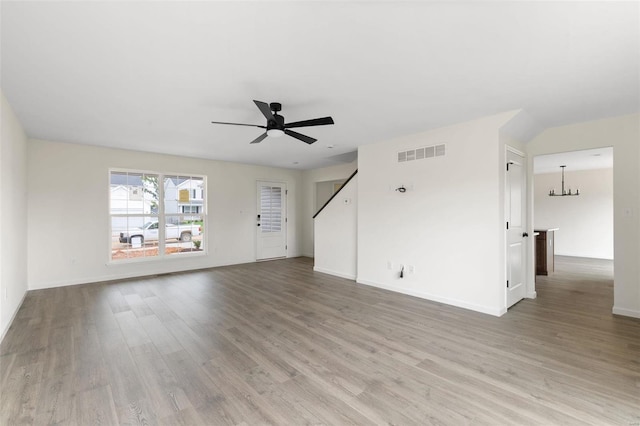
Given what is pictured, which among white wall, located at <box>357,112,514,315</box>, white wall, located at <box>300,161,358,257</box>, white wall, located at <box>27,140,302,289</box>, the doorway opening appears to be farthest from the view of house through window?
the doorway opening

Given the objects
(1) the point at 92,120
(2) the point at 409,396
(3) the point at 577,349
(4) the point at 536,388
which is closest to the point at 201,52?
(1) the point at 92,120

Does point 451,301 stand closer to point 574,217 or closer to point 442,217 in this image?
point 442,217

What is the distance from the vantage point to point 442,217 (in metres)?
4.27

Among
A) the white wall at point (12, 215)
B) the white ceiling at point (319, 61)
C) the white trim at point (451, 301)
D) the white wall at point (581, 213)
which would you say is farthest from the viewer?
the white wall at point (581, 213)

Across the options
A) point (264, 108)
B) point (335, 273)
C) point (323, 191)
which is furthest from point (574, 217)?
point (264, 108)

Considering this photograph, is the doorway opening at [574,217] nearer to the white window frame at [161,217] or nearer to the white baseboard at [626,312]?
Answer: the white baseboard at [626,312]

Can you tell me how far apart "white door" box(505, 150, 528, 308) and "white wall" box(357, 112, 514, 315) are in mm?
338

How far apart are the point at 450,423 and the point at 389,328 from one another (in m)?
1.51

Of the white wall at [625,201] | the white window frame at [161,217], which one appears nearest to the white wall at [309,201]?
the white window frame at [161,217]

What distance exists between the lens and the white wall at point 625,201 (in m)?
3.66

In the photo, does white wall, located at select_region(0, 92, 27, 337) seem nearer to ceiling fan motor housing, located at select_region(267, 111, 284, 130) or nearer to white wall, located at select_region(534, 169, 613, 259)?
ceiling fan motor housing, located at select_region(267, 111, 284, 130)

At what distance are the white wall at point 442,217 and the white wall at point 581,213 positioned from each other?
22.6ft

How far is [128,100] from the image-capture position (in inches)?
129

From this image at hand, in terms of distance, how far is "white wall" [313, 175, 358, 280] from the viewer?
19.1ft
